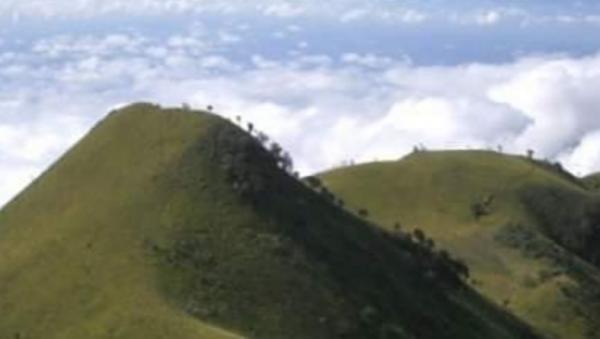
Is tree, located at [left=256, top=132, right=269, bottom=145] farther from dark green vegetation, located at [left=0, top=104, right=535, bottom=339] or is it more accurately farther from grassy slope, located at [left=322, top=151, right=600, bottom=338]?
grassy slope, located at [left=322, top=151, right=600, bottom=338]

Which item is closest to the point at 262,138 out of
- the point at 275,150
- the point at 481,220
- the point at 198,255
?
the point at 275,150

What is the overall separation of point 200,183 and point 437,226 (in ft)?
237

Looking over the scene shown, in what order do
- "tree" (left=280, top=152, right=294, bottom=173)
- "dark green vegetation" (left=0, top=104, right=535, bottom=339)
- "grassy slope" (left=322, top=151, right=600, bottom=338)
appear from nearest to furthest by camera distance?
"dark green vegetation" (left=0, top=104, right=535, bottom=339) < "tree" (left=280, top=152, right=294, bottom=173) < "grassy slope" (left=322, top=151, right=600, bottom=338)

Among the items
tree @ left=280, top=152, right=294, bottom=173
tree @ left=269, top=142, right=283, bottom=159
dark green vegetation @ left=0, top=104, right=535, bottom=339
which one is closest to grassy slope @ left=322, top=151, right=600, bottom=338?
dark green vegetation @ left=0, top=104, right=535, bottom=339

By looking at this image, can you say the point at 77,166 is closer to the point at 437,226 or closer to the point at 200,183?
the point at 200,183

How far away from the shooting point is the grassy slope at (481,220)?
15062 centimetres

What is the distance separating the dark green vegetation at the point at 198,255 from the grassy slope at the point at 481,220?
2185 centimetres

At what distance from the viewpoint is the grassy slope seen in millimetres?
150625

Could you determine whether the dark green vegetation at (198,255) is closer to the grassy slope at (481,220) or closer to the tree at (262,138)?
the tree at (262,138)

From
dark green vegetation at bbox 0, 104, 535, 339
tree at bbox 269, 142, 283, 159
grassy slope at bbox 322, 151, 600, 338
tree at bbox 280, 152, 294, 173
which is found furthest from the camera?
grassy slope at bbox 322, 151, 600, 338

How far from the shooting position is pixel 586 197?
198125 mm

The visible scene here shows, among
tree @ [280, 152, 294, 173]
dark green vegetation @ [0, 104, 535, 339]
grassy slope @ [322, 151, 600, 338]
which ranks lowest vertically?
dark green vegetation @ [0, 104, 535, 339]

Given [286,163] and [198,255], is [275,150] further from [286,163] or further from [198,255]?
[198,255]

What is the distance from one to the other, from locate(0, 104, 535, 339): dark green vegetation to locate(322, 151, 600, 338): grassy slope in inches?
860
